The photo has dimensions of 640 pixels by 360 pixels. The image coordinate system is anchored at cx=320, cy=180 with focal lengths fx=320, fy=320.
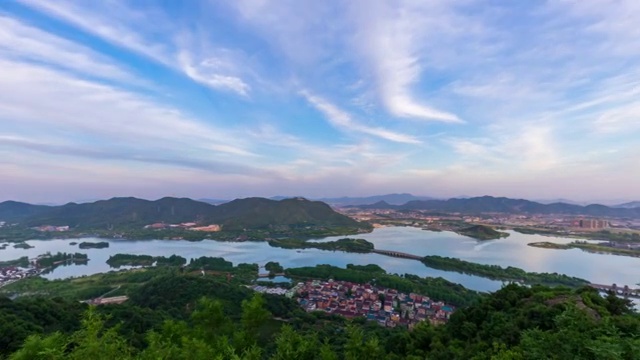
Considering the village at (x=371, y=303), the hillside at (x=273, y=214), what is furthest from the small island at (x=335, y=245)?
the hillside at (x=273, y=214)

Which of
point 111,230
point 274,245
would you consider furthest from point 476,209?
point 111,230

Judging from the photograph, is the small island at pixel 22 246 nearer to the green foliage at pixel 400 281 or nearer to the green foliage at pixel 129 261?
the green foliage at pixel 129 261

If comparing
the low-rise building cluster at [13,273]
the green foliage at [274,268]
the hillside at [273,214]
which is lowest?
the low-rise building cluster at [13,273]

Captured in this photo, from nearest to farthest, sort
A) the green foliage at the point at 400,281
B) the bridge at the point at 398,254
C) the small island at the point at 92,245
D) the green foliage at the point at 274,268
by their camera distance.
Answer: the green foliage at the point at 400,281, the green foliage at the point at 274,268, the bridge at the point at 398,254, the small island at the point at 92,245

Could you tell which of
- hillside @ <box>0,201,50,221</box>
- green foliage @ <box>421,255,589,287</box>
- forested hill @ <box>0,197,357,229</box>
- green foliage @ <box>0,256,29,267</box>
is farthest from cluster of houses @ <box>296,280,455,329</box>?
hillside @ <box>0,201,50,221</box>

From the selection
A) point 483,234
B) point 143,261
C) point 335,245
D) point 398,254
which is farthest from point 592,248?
point 143,261

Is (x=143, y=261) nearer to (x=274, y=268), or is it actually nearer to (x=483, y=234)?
(x=274, y=268)
